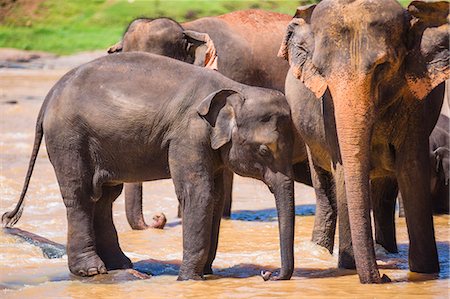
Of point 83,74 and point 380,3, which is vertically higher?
point 380,3

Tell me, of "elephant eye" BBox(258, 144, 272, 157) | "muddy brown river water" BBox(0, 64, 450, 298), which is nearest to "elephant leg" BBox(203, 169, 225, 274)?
"muddy brown river water" BBox(0, 64, 450, 298)

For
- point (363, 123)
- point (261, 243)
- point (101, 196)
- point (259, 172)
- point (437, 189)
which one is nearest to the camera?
point (363, 123)

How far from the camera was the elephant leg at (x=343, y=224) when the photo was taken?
24.7 ft

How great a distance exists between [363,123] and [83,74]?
2033mm

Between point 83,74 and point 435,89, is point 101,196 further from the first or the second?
point 435,89

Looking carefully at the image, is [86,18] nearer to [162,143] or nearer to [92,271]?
[92,271]

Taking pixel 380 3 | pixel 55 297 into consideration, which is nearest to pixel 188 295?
pixel 55 297

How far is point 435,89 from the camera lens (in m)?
7.64

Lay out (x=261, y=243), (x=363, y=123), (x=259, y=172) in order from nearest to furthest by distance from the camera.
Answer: (x=363, y=123), (x=259, y=172), (x=261, y=243)

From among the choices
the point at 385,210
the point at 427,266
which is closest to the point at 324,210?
the point at 385,210

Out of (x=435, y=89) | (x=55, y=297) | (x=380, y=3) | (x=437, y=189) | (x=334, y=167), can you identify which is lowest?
(x=437, y=189)

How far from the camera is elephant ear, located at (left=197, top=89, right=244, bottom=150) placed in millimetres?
7488

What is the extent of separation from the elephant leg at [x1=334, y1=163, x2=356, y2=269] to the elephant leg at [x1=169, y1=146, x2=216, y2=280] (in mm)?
788

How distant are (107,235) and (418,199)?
2119 millimetres
